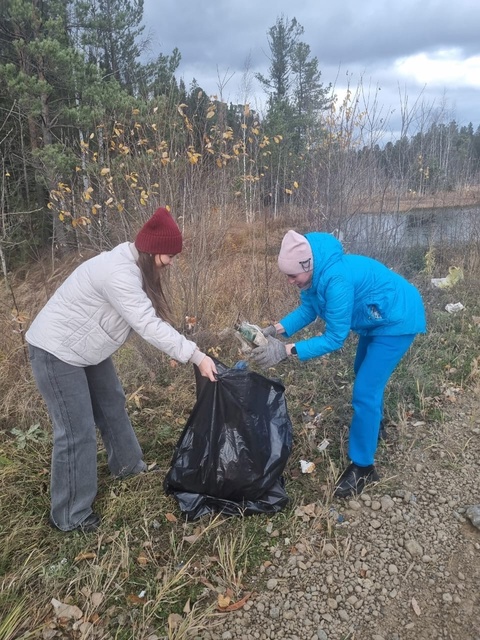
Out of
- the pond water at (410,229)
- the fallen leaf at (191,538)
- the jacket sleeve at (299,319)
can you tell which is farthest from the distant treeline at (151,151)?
the fallen leaf at (191,538)

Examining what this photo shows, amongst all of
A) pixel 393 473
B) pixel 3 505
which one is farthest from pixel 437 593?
pixel 3 505

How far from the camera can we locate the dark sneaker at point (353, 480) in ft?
8.60

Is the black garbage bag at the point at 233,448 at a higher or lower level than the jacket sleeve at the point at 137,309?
lower

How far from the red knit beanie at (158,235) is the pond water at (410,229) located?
3.70 metres

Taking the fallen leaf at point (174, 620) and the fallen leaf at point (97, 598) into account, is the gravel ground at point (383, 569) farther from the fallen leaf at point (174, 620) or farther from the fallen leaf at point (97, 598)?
the fallen leaf at point (97, 598)

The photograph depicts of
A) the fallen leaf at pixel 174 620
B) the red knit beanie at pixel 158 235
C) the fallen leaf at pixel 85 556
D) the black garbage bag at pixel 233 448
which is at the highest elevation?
the red knit beanie at pixel 158 235

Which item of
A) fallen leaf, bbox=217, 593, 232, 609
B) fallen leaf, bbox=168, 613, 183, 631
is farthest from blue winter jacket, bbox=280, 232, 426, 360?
fallen leaf, bbox=168, 613, 183, 631

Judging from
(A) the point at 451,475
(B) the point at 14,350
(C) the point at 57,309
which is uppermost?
(C) the point at 57,309

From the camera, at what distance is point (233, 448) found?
235 centimetres

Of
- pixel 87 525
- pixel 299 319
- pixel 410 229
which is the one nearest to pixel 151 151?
pixel 299 319

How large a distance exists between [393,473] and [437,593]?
0.85m

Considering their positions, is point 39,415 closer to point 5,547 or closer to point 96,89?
point 5,547

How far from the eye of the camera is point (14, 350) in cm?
388

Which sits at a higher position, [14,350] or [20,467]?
[14,350]
